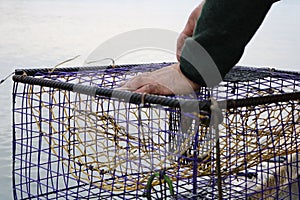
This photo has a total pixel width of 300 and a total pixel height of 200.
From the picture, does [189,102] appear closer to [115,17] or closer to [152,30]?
[152,30]

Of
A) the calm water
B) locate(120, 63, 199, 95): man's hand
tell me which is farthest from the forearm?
the calm water

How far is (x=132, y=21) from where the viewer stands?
5.56 m

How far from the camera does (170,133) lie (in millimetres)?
1163

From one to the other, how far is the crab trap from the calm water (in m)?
0.64

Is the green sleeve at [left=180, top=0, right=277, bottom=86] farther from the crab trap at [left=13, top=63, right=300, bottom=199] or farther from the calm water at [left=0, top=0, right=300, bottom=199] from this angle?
the calm water at [left=0, top=0, right=300, bottom=199]

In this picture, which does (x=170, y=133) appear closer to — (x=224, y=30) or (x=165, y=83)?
(x=165, y=83)

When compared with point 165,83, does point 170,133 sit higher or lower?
lower

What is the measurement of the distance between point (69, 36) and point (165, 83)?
3698mm

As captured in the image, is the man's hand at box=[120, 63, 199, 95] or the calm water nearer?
the man's hand at box=[120, 63, 199, 95]

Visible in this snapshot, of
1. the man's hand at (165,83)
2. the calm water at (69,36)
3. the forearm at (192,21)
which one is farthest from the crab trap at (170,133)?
the calm water at (69,36)

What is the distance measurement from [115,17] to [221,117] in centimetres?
531

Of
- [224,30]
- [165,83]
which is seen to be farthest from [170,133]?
[224,30]

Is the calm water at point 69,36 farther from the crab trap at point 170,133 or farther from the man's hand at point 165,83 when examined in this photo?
the man's hand at point 165,83

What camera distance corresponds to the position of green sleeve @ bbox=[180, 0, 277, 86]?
88 cm
